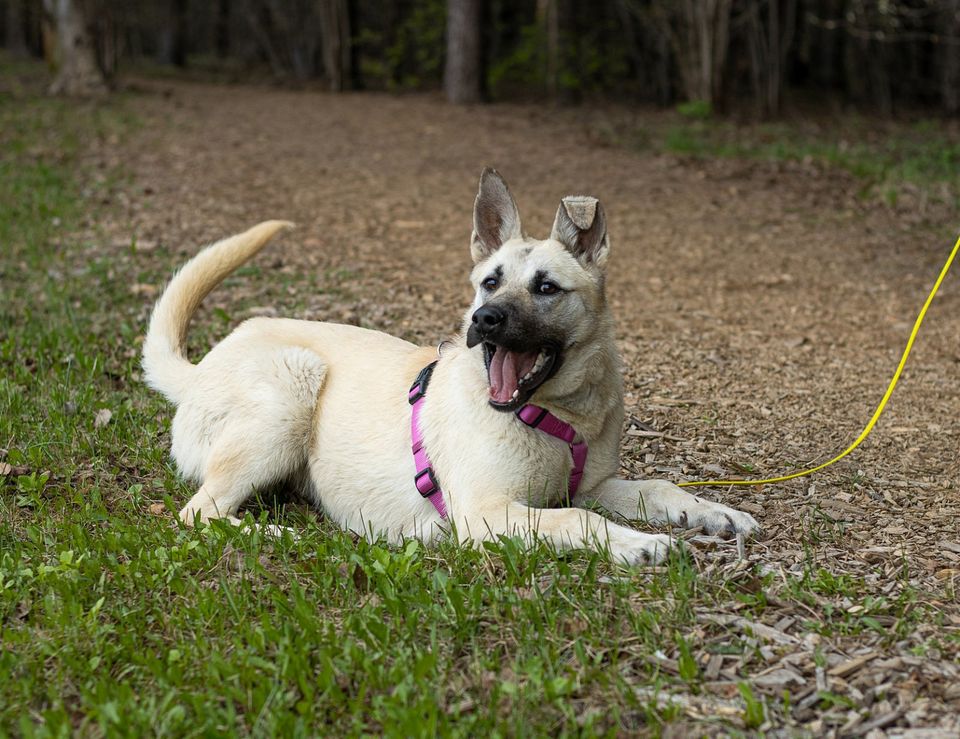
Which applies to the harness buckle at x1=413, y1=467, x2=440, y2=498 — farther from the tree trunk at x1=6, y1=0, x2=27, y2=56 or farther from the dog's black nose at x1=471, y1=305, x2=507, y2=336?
the tree trunk at x1=6, y1=0, x2=27, y2=56

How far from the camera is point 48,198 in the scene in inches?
408

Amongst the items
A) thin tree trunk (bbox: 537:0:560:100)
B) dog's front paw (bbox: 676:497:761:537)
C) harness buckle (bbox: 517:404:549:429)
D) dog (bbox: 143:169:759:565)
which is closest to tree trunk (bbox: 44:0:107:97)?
thin tree trunk (bbox: 537:0:560:100)

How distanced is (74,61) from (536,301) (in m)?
18.1

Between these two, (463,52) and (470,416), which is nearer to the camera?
(470,416)

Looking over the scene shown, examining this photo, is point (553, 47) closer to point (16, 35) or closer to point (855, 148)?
point (855, 148)

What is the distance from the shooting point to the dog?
3584mm

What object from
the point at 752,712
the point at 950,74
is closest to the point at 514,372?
the point at 752,712

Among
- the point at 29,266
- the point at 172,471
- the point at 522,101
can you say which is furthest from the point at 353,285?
the point at 522,101

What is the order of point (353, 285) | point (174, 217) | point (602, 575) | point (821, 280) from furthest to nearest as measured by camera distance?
point (174, 217), point (821, 280), point (353, 285), point (602, 575)

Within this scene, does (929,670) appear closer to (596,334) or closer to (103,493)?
(596,334)

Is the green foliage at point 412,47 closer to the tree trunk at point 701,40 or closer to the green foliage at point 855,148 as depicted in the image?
the tree trunk at point 701,40

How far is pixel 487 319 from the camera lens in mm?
3492

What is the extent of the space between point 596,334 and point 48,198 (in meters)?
8.42

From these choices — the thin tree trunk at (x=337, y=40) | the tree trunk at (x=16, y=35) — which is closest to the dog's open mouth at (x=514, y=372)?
the thin tree trunk at (x=337, y=40)
